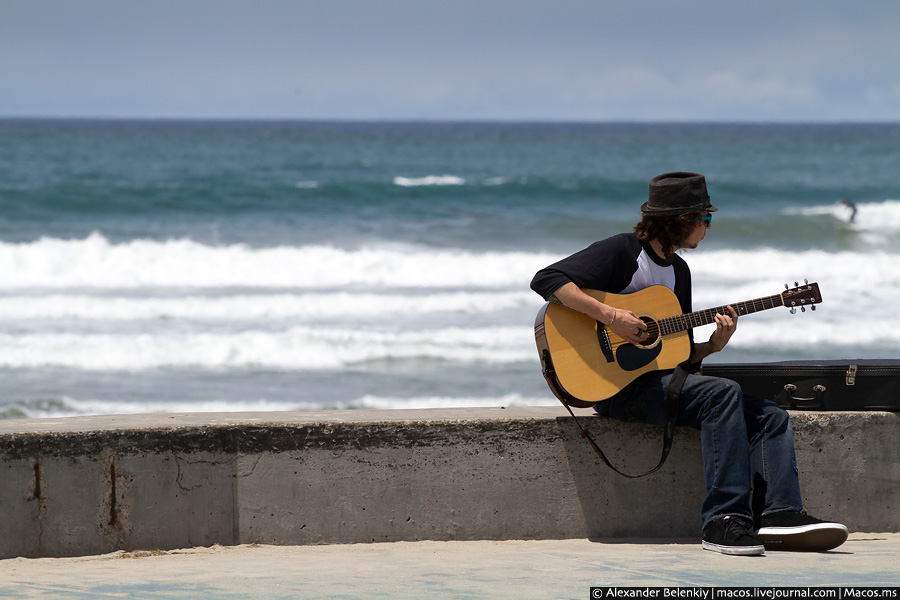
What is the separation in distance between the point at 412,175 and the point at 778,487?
32449mm

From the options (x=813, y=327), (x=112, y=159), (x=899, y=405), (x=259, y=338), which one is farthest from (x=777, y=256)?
(x=112, y=159)

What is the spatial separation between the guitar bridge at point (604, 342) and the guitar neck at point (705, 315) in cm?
21

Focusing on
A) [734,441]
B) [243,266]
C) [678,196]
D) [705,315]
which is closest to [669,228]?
[678,196]

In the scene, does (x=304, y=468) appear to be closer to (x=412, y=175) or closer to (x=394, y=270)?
(x=394, y=270)

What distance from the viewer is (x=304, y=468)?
11.6ft

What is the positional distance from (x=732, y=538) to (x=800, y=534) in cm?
24

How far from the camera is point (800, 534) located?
129 inches

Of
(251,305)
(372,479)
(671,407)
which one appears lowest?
(372,479)

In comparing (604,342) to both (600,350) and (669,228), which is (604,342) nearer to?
(600,350)

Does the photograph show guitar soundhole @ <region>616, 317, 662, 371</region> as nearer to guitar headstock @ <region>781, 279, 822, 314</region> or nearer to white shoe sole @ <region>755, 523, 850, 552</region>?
guitar headstock @ <region>781, 279, 822, 314</region>

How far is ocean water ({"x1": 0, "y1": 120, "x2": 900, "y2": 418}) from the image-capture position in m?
8.86

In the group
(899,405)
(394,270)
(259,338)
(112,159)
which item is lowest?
(899,405)

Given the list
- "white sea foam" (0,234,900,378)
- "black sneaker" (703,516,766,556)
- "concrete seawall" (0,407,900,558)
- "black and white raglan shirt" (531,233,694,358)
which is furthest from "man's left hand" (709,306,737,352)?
"white sea foam" (0,234,900,378)

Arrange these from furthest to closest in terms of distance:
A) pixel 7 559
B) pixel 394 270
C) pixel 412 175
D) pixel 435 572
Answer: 1. pixel 412 175
2. pixel 394 270
3. pixel 7 559
4. pixel 435 572
